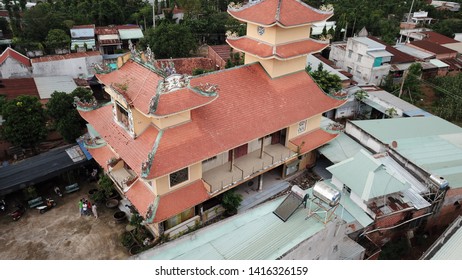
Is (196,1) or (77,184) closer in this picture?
(77,184)

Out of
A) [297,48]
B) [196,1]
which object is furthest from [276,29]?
[196,1]

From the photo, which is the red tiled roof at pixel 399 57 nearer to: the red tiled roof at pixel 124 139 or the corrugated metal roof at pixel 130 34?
the red tiled roof at pixel 124 139

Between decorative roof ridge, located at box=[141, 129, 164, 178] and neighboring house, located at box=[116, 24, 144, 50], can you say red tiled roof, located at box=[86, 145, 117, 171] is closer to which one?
decorative roof ridge, located at box=[141, 129, 164, 178]

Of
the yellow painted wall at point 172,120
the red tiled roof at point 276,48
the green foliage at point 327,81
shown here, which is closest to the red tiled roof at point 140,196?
the yellow painted wall at point 172,120

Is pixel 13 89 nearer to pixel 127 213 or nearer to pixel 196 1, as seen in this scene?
pixel 127 213

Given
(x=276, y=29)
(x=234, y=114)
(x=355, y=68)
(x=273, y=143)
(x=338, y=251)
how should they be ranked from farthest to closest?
(x=355, y=68) < (x=273, y=143) < (x=276, y=29) < (x=234, y=114) < (x=338, y=251)

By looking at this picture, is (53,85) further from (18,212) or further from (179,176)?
(179,176)

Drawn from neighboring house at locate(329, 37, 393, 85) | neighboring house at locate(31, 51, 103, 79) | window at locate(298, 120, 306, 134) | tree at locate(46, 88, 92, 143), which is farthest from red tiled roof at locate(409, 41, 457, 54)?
tree at locate(46, 88, 92, 143)
